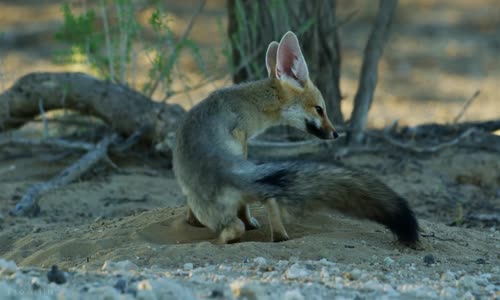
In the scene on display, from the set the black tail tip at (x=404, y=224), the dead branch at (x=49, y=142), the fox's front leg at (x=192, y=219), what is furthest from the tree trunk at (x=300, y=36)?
the black tail tip at (x=404, y=224)

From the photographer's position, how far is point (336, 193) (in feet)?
16.3

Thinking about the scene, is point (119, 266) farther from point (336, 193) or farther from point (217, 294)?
point (336, 193)

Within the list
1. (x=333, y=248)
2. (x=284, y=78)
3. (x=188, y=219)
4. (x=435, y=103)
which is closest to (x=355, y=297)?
(x=333, y=248)

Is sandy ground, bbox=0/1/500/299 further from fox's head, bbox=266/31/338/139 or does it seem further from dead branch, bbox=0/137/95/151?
fox's head, bbox=266/31/338/139

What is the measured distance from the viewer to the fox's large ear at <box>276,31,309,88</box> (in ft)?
18.9

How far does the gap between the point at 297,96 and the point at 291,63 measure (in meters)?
0.22

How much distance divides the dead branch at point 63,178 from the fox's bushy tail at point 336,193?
7.71 feet

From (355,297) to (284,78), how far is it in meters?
2.21

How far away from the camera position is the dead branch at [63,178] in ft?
21.8

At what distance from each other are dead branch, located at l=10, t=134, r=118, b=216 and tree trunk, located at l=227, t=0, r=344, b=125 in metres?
1.37

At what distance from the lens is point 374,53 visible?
816 cm

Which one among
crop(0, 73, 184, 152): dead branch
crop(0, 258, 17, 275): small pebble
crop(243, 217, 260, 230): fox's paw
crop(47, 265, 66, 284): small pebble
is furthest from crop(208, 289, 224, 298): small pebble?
crop(0, 73, 184, 152): dead branch

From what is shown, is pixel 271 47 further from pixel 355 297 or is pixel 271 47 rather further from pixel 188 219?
pixel 355 297

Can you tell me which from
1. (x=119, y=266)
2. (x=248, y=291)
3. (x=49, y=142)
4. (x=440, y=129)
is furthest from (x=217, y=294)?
(x=440, y=129)
